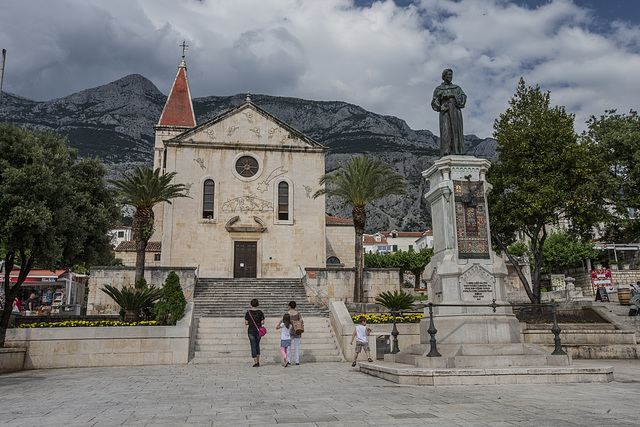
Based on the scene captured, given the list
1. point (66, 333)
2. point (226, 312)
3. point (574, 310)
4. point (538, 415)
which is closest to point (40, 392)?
point (66, 333)

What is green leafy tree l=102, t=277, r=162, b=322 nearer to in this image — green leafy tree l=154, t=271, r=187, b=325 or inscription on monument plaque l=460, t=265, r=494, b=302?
green leafy tree l=154, t=271, r=187, b=325

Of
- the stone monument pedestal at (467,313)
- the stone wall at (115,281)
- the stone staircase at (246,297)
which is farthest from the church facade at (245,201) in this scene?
the stone monument pedestal at (467,313)

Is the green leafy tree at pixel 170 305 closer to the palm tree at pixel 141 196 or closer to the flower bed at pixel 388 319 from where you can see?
the flower bed at pixel 388 319

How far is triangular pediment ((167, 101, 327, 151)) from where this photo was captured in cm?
2845

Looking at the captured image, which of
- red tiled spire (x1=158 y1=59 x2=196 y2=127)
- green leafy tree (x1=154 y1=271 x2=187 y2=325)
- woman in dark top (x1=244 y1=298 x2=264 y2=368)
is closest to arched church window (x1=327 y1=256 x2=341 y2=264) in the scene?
red tiled spire (x1=158 y1=59 x2=196 y2=127)

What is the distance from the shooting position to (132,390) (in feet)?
25.8

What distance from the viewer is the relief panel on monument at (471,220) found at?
408 inches

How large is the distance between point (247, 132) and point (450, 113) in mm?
19255

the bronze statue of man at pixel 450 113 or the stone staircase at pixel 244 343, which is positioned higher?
the bronze statue of man at pixel 450 113

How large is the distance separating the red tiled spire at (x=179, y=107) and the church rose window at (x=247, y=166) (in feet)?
44.2

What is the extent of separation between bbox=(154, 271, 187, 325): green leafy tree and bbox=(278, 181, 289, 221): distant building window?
46.4 ft

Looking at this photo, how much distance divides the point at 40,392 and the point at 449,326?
7.74 m

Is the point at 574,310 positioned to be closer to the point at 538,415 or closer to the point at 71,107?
the point at 538,415

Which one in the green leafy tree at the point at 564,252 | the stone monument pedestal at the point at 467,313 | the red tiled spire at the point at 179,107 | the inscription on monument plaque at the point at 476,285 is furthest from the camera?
the green leafy tree at the point at 564,252
